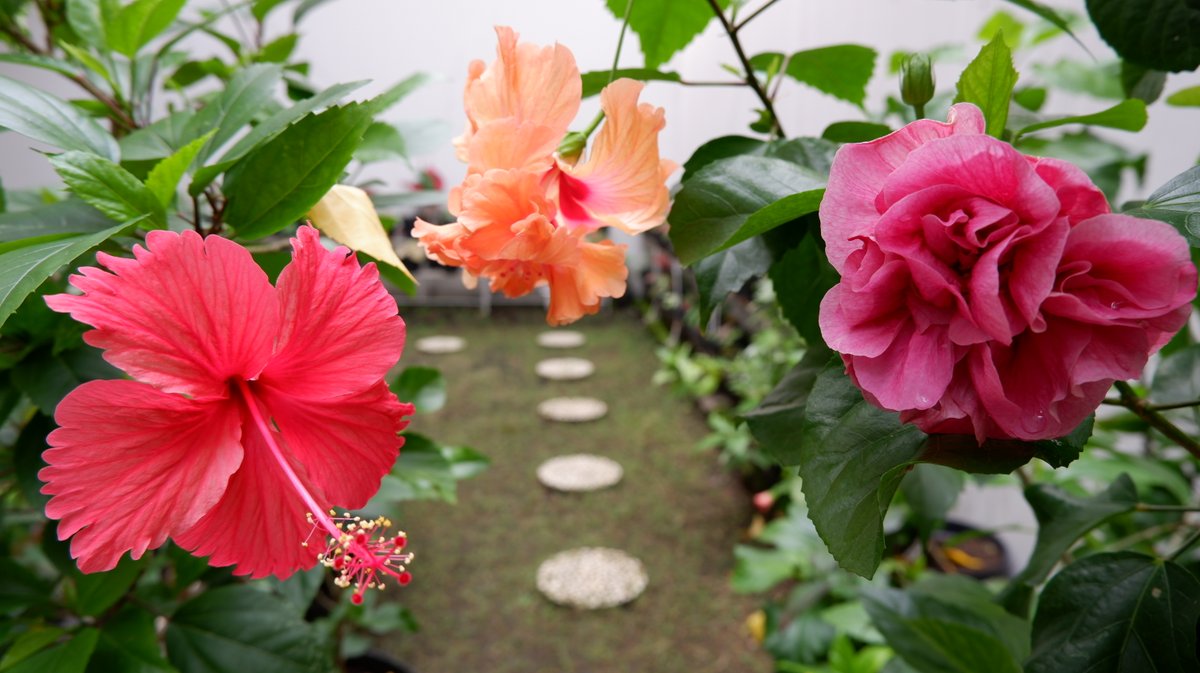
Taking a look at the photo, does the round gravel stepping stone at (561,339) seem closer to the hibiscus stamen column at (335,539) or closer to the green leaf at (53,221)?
the green leaf at (53,221)

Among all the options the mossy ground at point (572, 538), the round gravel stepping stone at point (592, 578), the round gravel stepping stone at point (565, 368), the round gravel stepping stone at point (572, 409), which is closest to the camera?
the mossy ground at point (572, 538)

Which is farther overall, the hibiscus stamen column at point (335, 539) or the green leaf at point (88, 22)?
the green leaf at point (88, 22)

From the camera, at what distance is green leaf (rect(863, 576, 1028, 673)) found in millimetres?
516

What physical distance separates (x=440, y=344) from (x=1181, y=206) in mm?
4112

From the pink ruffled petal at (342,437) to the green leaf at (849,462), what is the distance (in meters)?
0.18

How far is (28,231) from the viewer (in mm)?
447

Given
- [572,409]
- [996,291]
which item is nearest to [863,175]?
[996,291]

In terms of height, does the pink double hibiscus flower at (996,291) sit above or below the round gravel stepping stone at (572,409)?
above

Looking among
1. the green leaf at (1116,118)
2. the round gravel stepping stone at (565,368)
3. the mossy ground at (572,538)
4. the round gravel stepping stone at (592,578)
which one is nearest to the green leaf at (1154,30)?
the green leaf at (1116,118)

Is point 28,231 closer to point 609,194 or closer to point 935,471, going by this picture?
point 609,194

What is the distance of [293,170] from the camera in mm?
419

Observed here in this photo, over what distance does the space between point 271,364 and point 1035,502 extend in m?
0.51

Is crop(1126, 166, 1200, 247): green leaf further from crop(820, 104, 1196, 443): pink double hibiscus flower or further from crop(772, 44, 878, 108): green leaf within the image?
crop(772, 44, 878, 108): green leaf

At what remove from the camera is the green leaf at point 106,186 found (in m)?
0.38
